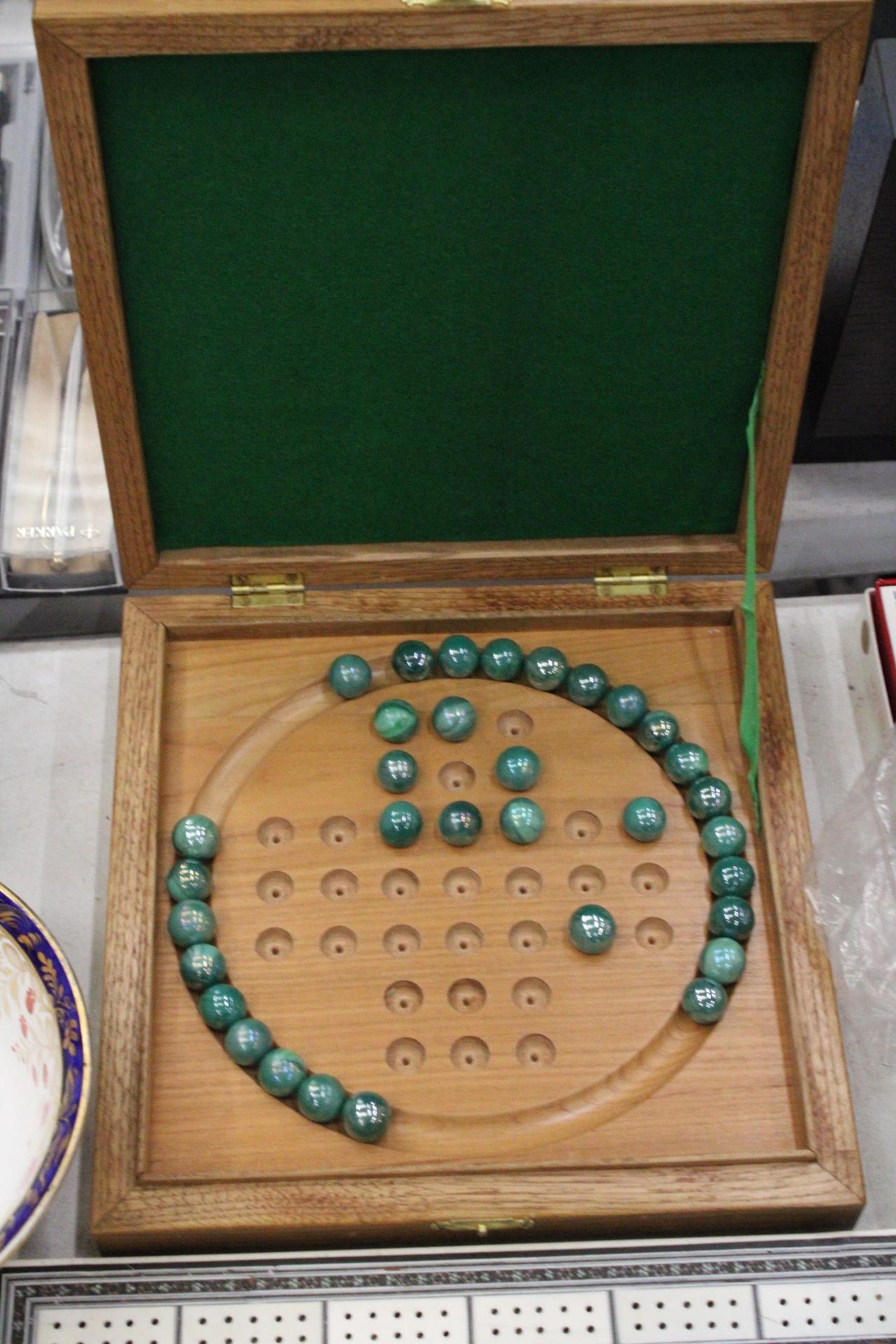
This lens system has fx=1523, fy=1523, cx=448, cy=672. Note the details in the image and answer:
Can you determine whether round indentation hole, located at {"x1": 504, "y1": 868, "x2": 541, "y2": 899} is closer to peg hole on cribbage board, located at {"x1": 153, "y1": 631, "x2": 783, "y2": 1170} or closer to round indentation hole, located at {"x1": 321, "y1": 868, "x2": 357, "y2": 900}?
peg hole on cribbage board, located at {"x1": 153, "y1": 631, "x2": 783, "y2": 1170}

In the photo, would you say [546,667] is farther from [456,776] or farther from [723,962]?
[723,962]

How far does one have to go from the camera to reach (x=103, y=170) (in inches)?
35.0

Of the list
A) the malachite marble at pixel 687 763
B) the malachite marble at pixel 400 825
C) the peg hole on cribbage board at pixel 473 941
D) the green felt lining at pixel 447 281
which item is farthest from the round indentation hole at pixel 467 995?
the green felt lining at pixel 447 281

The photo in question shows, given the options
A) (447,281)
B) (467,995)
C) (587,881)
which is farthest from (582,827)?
(447,281)

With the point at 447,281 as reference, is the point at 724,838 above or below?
below

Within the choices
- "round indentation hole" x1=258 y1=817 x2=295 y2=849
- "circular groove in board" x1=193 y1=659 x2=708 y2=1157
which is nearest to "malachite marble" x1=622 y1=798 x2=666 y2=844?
"circular groove in board" x1=193 y1=659 x2=708 y2=1157

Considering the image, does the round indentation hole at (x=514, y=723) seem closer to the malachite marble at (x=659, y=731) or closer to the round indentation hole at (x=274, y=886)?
the malachite marble at (x=659, y=731)

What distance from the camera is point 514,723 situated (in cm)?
109

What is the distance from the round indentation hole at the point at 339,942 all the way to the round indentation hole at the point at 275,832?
0.23 feet

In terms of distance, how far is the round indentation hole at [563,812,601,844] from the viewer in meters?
1.05

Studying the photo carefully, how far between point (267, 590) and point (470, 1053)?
35 centimetres

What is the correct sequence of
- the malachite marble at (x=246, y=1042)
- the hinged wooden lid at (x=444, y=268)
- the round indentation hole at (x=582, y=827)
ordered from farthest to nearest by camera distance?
1. the round indentation hole at (x=582, y=827)
2. the malachite marble at (x=246, y=1042)
3. the hinged wooden lid at (x=444, y=268)

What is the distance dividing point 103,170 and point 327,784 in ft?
1.39

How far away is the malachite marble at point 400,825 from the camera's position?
102cm
